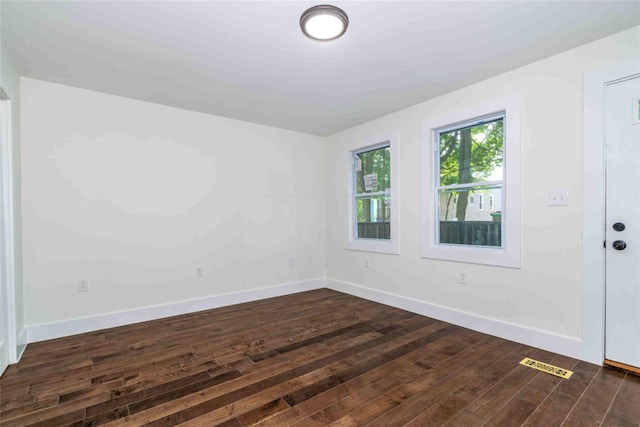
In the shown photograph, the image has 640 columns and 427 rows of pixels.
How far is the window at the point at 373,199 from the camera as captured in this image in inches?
157

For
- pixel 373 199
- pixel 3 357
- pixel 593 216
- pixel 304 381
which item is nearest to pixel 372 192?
pixel 373 199

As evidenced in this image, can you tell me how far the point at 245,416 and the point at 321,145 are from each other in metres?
4.07

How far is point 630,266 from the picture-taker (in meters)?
2.21

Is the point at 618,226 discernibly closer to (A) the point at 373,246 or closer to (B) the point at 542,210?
Result: (B) the point at 542,210

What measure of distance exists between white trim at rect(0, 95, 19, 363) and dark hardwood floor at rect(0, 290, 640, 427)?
257 mm

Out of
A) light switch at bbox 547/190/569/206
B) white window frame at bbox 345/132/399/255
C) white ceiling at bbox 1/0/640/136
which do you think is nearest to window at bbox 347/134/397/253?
white window frame at bbox 345/132/399/255

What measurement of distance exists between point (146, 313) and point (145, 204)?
1248 mm

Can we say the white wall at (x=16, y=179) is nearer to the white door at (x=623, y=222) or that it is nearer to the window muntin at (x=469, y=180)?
the window muntin at (x=469, y=180)

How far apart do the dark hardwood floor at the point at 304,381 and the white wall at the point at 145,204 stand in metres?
0.61

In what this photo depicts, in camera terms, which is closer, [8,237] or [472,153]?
[8,237]

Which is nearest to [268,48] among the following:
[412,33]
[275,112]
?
[412,33]

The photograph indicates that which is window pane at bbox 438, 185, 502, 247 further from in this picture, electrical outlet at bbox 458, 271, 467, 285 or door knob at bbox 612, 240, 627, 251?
door knob at bbox 612, 240, 627, 251

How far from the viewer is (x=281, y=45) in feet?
7.68

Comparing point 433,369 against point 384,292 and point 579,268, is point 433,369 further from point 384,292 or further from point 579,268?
point 384,292
